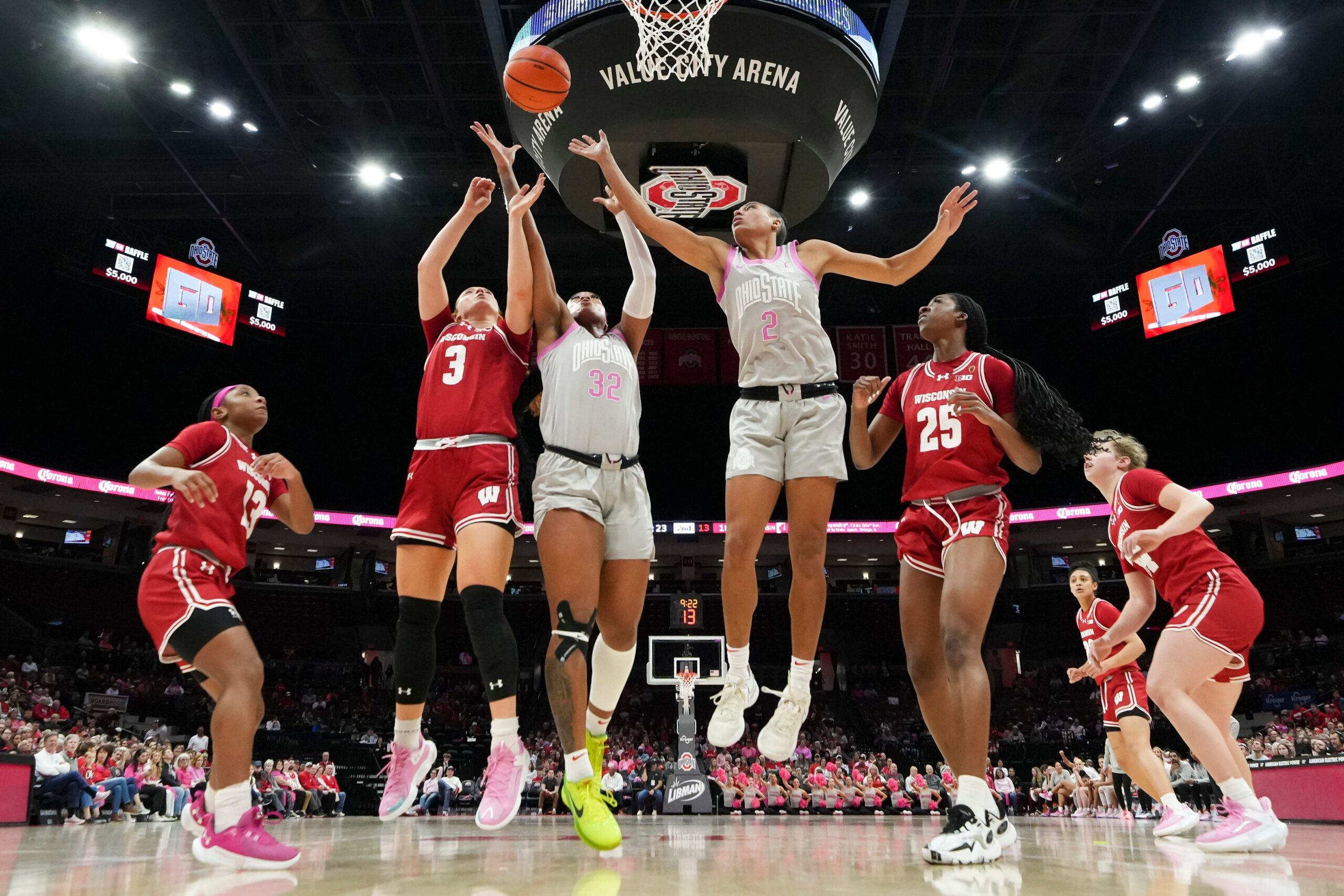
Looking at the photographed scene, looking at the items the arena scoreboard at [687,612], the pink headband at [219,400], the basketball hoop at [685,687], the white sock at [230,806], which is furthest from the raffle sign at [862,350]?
the white sock at [230,806]

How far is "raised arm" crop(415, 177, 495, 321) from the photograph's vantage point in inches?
179

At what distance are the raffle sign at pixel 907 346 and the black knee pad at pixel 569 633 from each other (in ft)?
53.1

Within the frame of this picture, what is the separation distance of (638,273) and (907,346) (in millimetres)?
15616

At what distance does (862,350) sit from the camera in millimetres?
19375

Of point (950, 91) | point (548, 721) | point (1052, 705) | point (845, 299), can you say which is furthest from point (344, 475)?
point (1052, 705)

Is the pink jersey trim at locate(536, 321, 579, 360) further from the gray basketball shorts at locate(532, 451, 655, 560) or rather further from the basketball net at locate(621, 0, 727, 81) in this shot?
the basketball net at locate(621, 0, 727, 81)

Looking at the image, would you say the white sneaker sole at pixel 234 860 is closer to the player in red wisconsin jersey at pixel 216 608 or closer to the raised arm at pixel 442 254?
the player in red wisconsin jersey at pixel 216 608

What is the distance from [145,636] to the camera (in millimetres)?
25375

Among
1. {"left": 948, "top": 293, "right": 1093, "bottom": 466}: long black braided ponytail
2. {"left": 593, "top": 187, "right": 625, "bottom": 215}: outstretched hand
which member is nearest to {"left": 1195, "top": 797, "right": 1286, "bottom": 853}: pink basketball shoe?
{"left": 948, "top": 293, "right": 1093, "bottom": 466}: long black braided ponytail

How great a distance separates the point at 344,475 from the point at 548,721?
9156 mm

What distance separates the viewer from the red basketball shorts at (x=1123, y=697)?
6.70 m

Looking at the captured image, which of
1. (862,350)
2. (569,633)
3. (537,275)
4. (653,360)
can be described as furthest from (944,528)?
(653,360)

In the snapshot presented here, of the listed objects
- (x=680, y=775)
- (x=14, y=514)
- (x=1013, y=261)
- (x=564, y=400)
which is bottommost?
(x=680, y=775)

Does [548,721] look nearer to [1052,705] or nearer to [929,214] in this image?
[1052,705]
